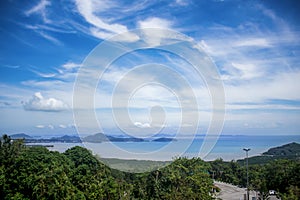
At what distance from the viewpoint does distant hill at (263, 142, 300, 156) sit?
23.6 meters

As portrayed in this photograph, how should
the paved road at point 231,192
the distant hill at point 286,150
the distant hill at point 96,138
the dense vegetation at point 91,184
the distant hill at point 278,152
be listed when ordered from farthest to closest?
the distant hill at point 286,150
the distant hill at point 278,152
the paved road at point 231,192
the dense vegetation at point 91,184
the distant hill at point 96,138

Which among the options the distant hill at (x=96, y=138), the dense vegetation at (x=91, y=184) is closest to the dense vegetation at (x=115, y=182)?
the dense vegetation at (x=91, y=184)

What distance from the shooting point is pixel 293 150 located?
24.0m

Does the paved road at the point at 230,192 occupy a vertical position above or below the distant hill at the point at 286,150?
below

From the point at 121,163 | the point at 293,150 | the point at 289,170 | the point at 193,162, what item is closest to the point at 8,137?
the point at 193,162

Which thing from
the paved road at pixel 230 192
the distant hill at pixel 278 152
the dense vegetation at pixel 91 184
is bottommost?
the paved road at pixel 230 192

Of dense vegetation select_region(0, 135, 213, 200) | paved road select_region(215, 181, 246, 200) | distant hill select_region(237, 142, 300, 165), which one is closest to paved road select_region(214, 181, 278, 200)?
paved road select_region(215, 181, 246, 200)

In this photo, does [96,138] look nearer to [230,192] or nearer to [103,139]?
[103,139]

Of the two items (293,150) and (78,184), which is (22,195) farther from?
(293,150)

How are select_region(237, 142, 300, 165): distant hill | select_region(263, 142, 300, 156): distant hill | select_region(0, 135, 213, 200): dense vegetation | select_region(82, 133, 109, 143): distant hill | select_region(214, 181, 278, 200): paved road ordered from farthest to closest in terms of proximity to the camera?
select_region(263, 142, 300, 156): distant hill → select_region(237, 142, 300, 165): distant hill → select_region(214, 181, 278, 200): paved road → select_region(0, 135, 213, 200): dense vegetation → select_region(82, 133, 109, 143): distant hill

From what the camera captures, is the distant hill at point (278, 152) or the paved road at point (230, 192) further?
the distant hill at point (278, 152)

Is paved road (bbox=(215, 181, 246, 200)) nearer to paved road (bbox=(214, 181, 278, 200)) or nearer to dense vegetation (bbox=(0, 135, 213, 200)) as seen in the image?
paved road (bbox=(214, 181, 278, 200))

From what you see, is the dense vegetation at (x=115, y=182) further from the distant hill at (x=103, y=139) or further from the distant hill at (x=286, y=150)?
the distant hill at (x=286, y=150)

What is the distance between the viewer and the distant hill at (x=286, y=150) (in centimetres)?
2358
